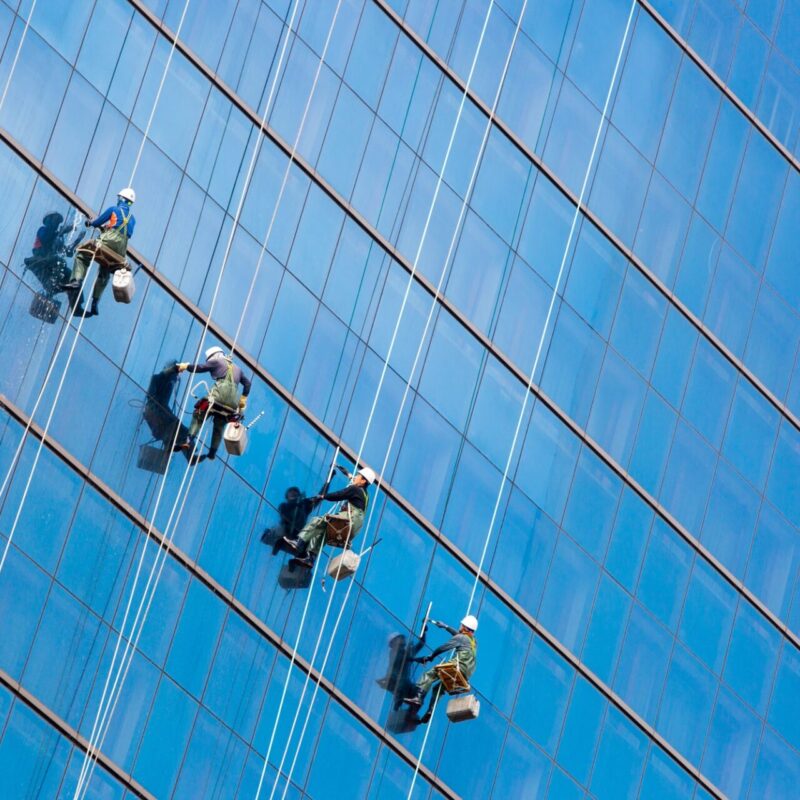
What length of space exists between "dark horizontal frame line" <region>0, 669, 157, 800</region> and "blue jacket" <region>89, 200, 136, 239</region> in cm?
642

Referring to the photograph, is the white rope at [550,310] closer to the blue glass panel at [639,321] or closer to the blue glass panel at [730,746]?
the blue glass panel at [639,321]

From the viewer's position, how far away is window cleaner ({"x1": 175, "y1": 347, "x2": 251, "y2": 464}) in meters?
41.6

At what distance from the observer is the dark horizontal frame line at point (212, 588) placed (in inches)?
1565

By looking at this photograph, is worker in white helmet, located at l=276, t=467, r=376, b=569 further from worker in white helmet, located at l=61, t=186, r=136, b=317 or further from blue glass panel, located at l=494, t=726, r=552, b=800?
blue glass panel, located at l=494, t=726, r=552, b=800

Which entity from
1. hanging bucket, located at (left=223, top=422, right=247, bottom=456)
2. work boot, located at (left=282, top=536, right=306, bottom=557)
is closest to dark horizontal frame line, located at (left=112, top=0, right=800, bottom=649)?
hanging bucket, located at (left=223, top=422, right=247, bottom=456)

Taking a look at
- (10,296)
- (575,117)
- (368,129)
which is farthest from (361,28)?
(10,296)

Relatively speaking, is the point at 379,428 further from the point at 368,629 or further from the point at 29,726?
the point at 29,726

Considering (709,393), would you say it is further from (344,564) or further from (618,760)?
(344,564)

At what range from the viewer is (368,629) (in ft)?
144

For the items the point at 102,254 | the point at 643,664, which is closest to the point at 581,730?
the point at 643,664

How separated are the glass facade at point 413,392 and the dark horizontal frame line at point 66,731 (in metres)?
0.06

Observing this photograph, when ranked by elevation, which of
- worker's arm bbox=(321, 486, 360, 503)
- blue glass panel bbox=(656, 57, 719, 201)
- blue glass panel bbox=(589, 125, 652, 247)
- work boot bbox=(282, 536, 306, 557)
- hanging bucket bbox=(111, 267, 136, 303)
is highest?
blue glass panel bbox=(656, 57, 719, 201)

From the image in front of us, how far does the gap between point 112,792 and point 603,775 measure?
425 inches

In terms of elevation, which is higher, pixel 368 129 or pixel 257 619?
pixel 368 129
